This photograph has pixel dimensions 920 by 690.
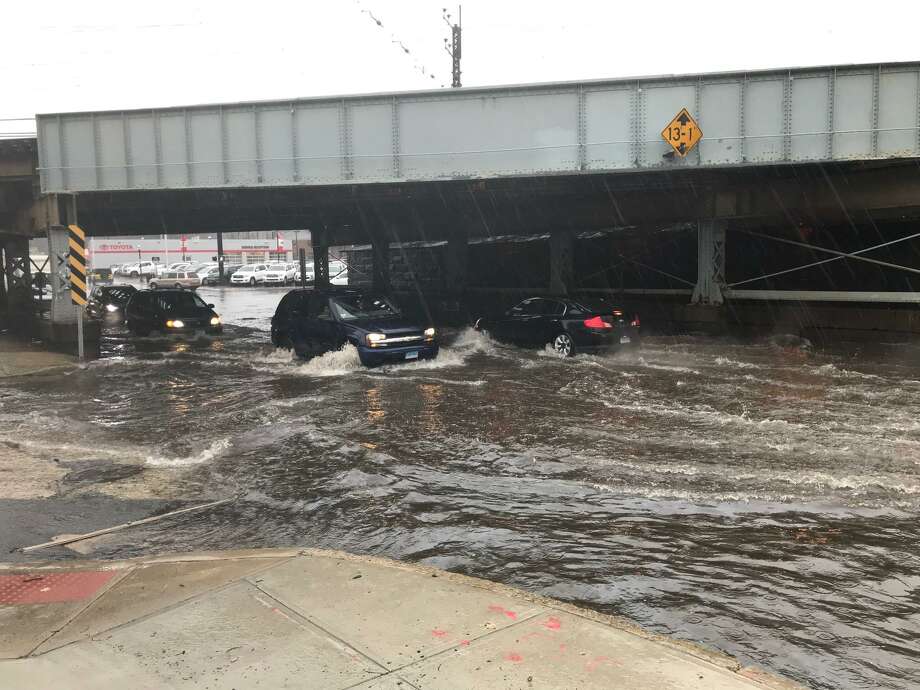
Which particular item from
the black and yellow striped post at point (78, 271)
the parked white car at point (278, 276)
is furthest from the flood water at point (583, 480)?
the parked white car at point (278, 276)

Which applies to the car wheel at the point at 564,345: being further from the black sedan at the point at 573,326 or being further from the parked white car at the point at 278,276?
the parked white car at the point at 278,276

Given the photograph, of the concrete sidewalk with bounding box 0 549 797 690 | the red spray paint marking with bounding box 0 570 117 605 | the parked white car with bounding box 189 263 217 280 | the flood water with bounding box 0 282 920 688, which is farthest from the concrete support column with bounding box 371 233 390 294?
the parked white car with bounding box 189 263 217 280

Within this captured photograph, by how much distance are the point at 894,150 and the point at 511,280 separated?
22067 mm

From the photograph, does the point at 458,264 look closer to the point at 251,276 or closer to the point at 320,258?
the point at 320,258

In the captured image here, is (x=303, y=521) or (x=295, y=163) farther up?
(x=295, y=163)

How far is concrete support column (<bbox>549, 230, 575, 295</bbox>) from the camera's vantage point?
29.1 meters

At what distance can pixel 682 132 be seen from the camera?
59.8ft

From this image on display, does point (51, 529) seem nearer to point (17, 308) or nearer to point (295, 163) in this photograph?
point (295, 163)

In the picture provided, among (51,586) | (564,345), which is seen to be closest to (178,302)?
(564,345)

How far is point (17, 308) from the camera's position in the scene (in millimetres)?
32281

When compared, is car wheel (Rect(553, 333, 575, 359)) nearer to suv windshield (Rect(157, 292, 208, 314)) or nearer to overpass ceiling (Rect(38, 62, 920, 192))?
overpass ceiling (Rect(38, 62, 920, 192))

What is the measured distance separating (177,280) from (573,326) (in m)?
52.0

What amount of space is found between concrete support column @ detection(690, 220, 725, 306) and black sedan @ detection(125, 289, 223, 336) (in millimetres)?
14649

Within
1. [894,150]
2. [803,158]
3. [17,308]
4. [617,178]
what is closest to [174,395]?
[617,178]
